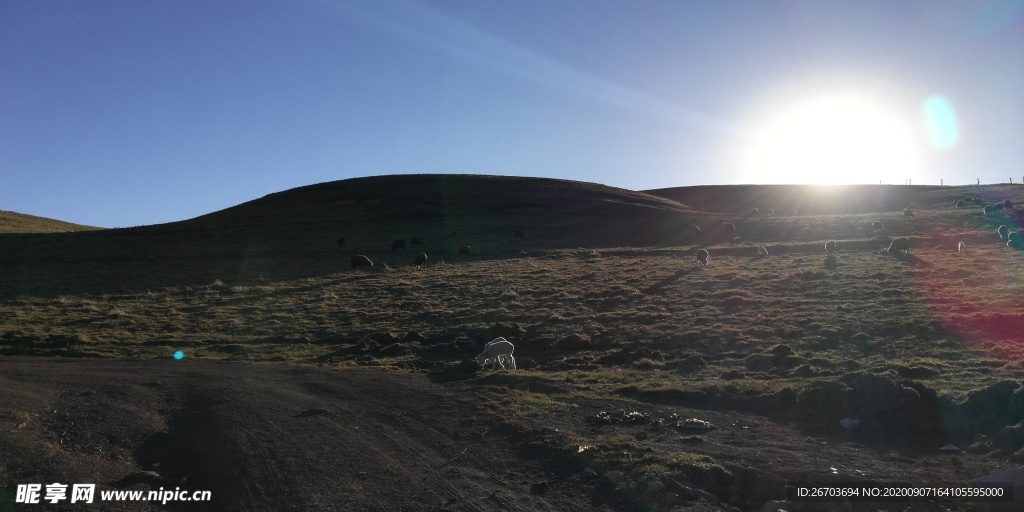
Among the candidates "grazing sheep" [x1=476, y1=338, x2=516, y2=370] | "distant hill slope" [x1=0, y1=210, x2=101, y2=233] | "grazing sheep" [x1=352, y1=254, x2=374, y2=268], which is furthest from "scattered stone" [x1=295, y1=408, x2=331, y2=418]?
"distant hill slope" [x1=0, y1=210, x2=101, y2=233]

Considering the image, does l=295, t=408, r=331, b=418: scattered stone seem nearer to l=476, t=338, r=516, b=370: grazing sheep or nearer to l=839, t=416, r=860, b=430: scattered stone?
l=476, t=338, r=516, b=370: grazing sheep

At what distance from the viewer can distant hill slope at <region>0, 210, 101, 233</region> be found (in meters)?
93.4

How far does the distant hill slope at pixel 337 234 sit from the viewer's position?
4844cm

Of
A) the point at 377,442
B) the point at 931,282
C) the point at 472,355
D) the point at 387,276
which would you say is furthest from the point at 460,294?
the point at 377,442

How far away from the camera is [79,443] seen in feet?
36.7

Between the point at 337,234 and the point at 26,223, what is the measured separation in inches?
2461

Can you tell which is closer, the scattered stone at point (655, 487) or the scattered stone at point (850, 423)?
the scattered stone at point (655, 487)

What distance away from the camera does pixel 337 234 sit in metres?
68.1

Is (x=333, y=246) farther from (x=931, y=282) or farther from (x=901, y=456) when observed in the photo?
(x=901, y=456)

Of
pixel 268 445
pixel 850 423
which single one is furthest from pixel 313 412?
pixel 850 423

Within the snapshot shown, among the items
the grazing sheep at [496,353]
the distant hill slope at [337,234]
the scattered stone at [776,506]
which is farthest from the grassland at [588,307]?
the scattered stone at [776,506]

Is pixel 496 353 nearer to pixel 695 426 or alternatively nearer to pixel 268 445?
pixel 695 426

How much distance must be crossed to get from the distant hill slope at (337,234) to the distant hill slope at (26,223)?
2237 cm

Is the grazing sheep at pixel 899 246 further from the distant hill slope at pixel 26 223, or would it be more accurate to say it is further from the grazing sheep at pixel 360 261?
the distant hill slope at pixel 26 223
